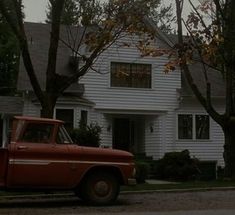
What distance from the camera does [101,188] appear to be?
53.0 feet

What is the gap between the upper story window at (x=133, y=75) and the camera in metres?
32.8

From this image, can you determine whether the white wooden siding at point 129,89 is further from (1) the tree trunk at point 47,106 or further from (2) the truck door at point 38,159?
(2) the truck door at point 38,159

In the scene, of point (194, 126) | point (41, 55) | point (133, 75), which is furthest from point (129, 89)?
point (41, 55)

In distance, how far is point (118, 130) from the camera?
114 ft

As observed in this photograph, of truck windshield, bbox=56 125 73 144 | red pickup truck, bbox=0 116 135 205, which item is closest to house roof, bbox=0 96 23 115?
truck windshield, bbox=56 125 73 144

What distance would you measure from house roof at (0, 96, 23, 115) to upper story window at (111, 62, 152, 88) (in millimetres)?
5064

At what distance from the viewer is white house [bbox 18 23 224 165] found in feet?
105

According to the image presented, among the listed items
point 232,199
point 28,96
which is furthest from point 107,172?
point 28,96

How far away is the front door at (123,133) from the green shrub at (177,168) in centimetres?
421

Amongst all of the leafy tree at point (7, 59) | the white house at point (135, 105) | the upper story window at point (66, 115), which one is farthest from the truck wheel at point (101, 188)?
the leafy tree at point (7, 59)

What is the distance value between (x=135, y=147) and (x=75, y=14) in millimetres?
13143

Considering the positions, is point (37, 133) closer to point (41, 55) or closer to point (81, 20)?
point (81, 20)

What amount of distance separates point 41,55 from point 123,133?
637cm

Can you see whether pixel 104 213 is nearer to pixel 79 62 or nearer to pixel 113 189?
pixel 113 189
